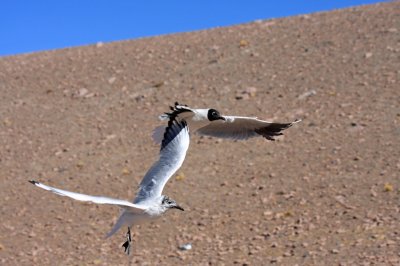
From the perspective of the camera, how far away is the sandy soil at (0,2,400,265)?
41.4 feet

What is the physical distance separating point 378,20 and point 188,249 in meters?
10.4

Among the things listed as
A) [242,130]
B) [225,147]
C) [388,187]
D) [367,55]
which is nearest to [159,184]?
[242,130]

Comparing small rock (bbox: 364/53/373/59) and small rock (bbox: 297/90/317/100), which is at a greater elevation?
small rock (bbox: 364/53/373/59)

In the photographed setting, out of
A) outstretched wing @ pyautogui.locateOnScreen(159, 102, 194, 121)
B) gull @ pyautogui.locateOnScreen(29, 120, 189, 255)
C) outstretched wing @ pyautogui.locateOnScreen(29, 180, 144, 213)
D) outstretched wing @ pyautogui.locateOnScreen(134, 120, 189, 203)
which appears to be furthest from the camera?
outstretched wing @ pyautogui.locateOnScreen(159, 102, 194, 121)

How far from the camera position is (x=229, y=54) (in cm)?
2061

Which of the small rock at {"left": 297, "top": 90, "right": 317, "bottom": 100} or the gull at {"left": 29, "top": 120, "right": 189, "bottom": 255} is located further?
the small rock at {"left": 297, "top": 90, "right": 317, "bottom": 100}

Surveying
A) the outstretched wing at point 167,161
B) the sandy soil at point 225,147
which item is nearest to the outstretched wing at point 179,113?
the outstretched wing at point 167,161

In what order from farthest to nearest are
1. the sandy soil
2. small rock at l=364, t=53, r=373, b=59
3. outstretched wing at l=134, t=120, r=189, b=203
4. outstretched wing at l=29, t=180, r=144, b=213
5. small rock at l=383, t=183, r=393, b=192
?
small rock at l=364, t=53, r=373, b=59 < small rock at l=383, t=183, r=393, b=192 < the sandy soil < outstretched wing at l=134, t=120, r=189, b=203 < outstretched wing at l=29, t=180, r=144, b=213

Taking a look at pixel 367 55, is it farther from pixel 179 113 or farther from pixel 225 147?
pixel 179 113

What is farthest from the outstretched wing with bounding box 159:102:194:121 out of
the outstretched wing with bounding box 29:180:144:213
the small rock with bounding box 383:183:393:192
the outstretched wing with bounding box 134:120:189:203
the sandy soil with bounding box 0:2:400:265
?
the small rock with bounding box 383:183:393:192

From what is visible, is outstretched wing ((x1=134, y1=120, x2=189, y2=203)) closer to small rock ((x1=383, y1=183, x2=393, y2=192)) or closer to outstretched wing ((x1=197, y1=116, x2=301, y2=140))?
outstretched wing ((x1=197, y1=116, x2=301, y2=140))

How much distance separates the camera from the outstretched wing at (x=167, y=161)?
8.07 meters

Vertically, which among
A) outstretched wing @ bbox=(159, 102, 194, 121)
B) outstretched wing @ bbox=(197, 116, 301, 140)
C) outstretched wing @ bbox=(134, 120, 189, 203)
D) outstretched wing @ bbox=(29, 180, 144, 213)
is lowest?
outstretched wing @ bbox=(29, 180, 144, 213)

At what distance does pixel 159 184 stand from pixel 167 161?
0.90ft
